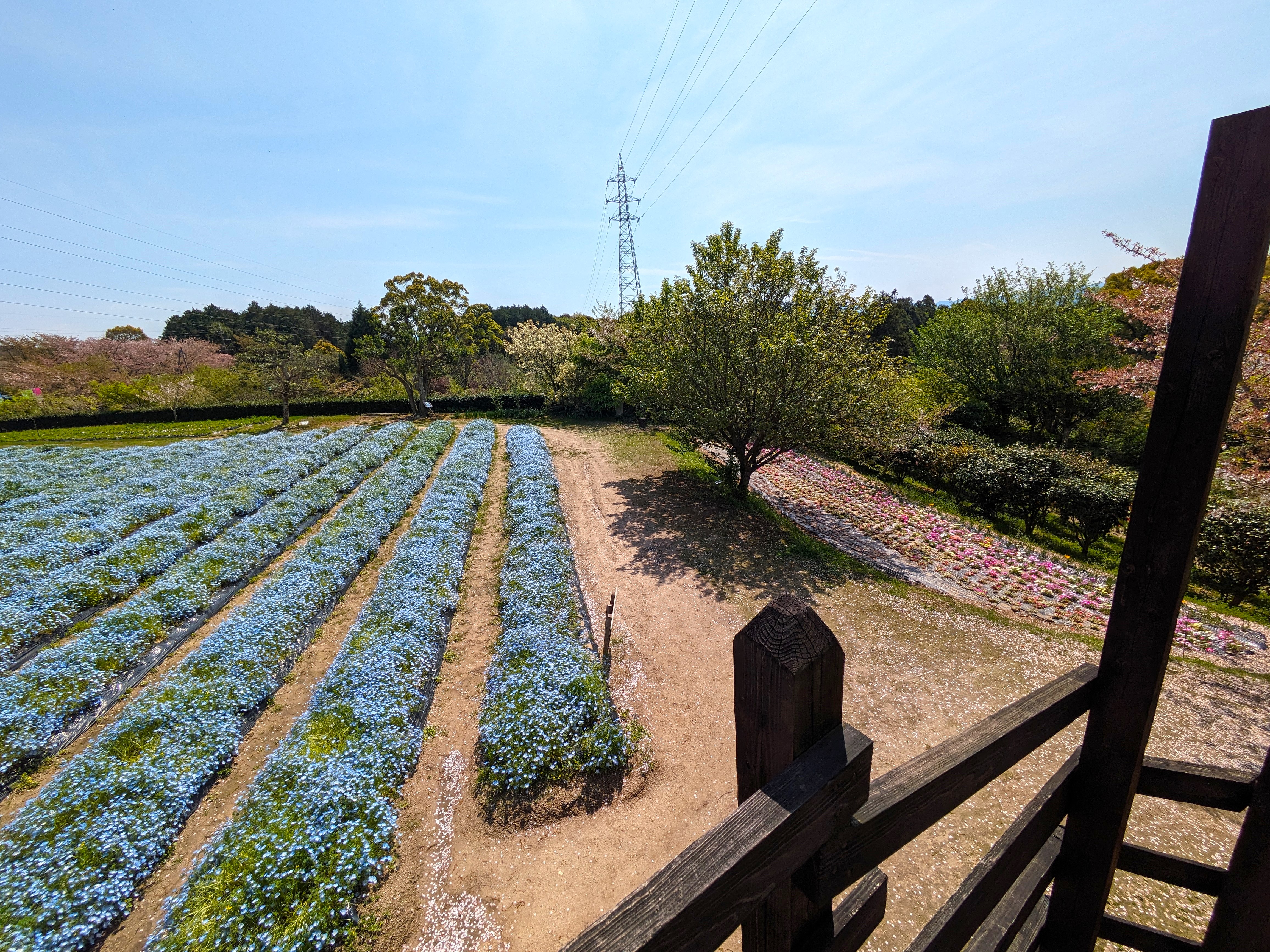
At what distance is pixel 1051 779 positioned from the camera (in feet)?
4.88

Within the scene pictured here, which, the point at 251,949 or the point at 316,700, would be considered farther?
the point at 316,700

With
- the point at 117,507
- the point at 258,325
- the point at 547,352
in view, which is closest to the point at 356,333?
the point at 258,325

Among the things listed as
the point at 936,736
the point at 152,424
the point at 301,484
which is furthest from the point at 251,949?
the point at 152,424

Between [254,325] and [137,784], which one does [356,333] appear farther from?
[137,784]

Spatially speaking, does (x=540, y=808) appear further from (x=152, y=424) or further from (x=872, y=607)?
(x=152, y=424)

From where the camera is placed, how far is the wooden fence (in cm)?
107

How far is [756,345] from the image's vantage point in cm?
1141

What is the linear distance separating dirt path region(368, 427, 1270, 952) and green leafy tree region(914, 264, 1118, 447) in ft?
61.3

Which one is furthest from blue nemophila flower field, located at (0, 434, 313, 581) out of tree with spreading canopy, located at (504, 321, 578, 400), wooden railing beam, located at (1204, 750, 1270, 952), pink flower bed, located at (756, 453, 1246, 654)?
pink flower bed, located at (756, 453, 1246, 654)

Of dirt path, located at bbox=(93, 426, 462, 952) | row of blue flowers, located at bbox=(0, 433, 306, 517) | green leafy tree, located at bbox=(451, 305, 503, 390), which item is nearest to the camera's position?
dirt path, located at bbox=(93, 426, 462, 952)

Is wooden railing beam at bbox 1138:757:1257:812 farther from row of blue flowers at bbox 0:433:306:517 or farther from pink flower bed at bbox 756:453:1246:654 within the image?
row of blue flowers at bbox 0:433:306:517

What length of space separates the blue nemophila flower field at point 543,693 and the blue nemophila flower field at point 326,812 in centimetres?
101

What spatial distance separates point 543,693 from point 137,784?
13.3ft

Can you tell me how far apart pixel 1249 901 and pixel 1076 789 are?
0.51 meters
